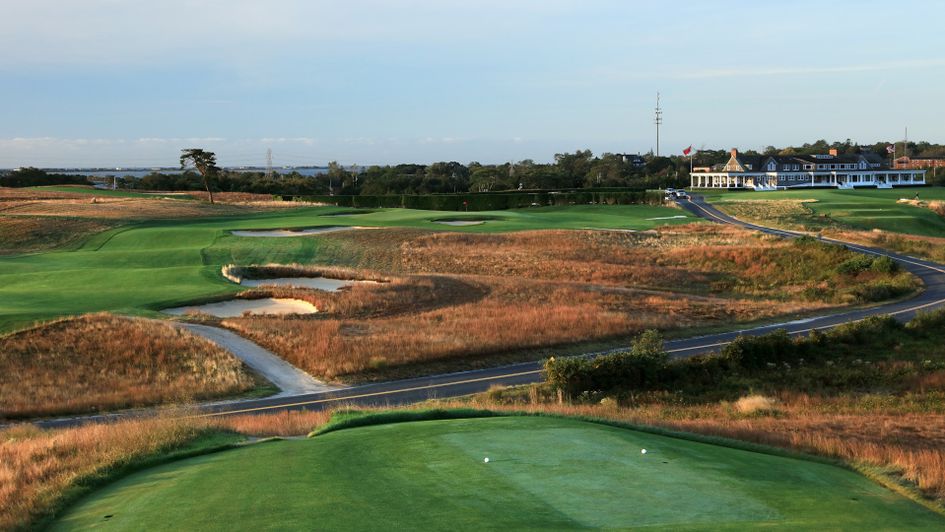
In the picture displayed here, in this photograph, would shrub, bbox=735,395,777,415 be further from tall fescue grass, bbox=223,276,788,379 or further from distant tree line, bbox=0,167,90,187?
A: distant tree line, bbox=0,167,90,187

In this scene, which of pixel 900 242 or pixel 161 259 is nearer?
pixel 161 259

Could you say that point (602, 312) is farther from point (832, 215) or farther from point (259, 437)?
point (832, 215)

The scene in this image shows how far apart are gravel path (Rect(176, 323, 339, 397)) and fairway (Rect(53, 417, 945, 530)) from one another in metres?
13.4

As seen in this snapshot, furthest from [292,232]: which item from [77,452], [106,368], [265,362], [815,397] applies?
[77,452]

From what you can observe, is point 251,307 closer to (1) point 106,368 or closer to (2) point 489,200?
(1) point 106,368

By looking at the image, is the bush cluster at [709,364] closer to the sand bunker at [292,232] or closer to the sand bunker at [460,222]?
the sand bunker at [292,232]

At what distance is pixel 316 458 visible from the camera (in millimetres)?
11594

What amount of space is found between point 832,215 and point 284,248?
56743 millimetres

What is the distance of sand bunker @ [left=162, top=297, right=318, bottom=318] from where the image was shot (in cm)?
3653

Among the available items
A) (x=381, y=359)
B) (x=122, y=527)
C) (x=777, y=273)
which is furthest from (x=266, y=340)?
(x=777, y=273)

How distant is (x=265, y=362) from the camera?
95.1 feet

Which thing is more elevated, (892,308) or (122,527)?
(122,527)

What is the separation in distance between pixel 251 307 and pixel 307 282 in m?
7.35

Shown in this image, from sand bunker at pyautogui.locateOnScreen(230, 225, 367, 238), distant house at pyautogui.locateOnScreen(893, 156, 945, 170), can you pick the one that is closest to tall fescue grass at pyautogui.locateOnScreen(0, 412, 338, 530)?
sand bunker at pyautogui.locateOnScreen(230, 225, 367, 238)
